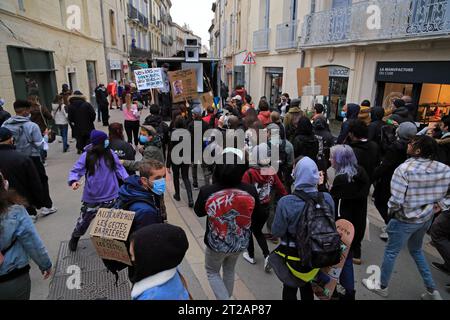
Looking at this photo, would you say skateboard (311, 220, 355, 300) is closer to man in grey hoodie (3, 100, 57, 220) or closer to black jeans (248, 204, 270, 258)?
black jeans (248, 204, 270, 258)

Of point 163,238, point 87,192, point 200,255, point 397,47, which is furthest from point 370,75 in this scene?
point 163,238

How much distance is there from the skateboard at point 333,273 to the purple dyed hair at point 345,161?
65 cm

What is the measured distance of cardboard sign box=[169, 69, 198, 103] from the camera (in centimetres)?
771

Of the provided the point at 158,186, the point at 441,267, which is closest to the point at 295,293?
the point at 158,186

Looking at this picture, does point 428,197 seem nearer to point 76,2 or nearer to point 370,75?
point 370,75

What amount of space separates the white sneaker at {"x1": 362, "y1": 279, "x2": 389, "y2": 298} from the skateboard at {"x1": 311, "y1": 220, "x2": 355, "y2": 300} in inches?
40.8

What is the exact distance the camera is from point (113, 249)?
2.29 meters

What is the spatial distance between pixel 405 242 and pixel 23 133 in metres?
5.33

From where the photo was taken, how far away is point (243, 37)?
64.8ft

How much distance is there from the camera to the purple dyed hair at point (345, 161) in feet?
9.75

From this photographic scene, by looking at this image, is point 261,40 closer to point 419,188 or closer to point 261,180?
point 261,180

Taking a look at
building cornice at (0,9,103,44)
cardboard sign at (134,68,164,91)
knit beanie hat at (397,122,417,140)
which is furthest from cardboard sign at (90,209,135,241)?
building cornice at (0,9,103,44)

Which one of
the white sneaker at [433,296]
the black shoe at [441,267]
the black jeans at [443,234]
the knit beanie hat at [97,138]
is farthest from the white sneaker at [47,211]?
the black shoe at [441,267]

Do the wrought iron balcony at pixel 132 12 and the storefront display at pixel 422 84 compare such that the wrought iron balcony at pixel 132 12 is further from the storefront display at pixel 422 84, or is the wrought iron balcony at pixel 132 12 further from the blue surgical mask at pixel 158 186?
the blue surgical mask at pixel 158 186
